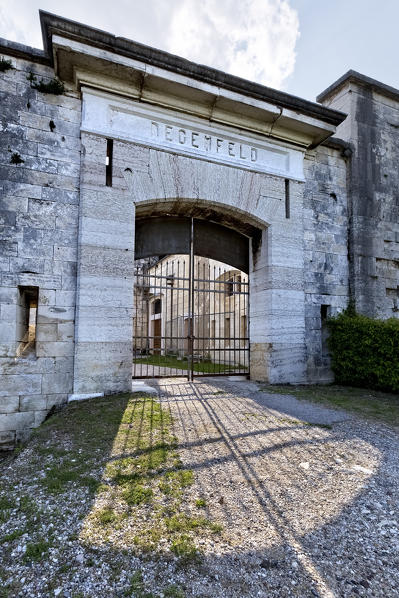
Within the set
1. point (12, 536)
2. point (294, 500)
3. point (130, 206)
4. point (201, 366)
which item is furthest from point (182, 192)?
point (201, 366)

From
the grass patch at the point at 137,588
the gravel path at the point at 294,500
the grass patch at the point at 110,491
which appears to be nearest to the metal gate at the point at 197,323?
the grass patch at the point at 110,491

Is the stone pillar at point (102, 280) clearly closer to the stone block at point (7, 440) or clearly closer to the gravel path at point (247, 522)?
the stone block at point (7, 440)

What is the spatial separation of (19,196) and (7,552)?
4.31 m

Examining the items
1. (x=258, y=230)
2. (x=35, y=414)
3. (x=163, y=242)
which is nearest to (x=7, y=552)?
(x=35, y=414)

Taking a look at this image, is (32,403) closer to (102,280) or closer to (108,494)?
(102,280)

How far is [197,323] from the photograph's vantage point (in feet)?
36.7

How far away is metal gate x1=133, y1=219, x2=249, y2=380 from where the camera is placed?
6309 millimetres

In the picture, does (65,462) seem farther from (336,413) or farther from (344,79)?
(344,79)

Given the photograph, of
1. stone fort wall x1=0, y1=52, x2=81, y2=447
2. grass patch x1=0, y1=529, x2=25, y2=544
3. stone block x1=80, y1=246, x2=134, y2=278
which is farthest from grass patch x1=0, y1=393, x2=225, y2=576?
stone block x1=80, y1=246, x2=134, y2=278

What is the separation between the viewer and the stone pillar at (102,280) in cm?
481

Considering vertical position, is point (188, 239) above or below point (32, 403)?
above

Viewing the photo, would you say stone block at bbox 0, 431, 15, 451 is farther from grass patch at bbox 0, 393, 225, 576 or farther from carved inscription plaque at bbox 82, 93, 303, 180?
carved inscription plaque at bbox 82, 93, 303, 180

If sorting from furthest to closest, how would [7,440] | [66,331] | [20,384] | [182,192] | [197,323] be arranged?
[197,323], [182,192], [66,331], [20,384], [7,440]

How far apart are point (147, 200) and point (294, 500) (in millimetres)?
4541
